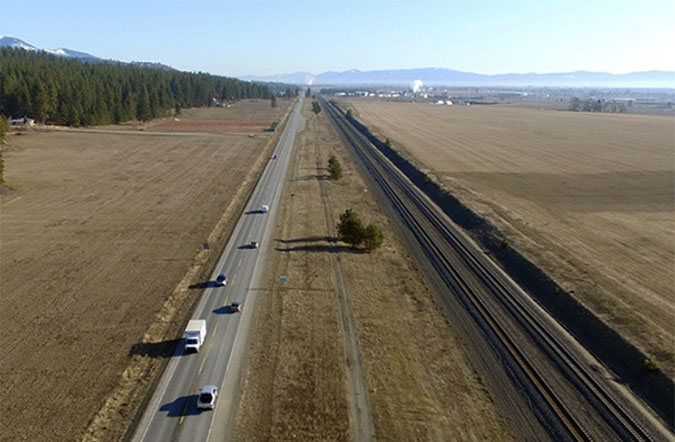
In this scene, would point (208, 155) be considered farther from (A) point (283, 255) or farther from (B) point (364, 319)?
(B) point (364, 319)


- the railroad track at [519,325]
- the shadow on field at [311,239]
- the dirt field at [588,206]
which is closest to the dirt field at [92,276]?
the shadow on field at [311,239]

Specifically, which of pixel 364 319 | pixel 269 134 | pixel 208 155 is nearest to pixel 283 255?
pixel 364 319

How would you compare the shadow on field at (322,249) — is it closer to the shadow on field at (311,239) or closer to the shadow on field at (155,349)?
the shadow on field at (311,239)

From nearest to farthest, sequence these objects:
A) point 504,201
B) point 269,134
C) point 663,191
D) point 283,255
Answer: point 283,255, point 504,201, point 663,191, point 269,134

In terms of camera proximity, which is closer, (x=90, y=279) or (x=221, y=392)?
(x=221, y=392)

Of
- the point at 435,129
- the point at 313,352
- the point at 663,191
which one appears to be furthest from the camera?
the point at 435,129

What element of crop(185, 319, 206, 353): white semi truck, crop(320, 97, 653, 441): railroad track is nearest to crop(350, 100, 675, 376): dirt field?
crop(320, 97, 653, 441): railroad track
